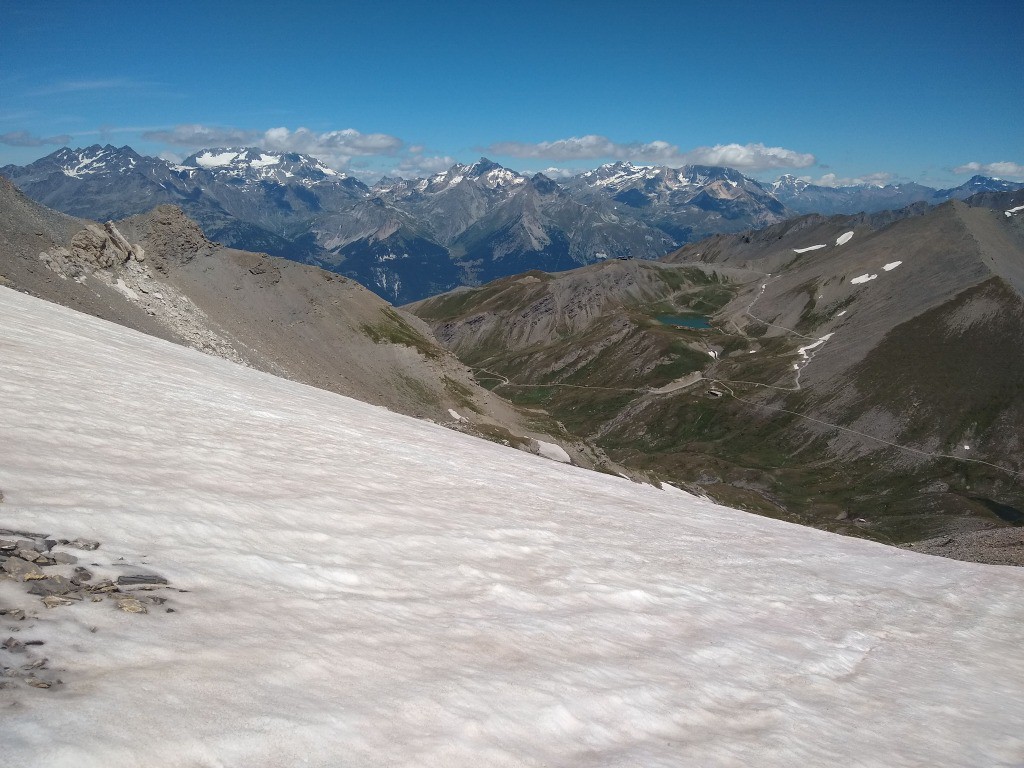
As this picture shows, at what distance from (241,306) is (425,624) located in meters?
79.7

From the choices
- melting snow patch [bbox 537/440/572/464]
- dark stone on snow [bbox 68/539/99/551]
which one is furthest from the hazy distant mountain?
dark stone on snow [bbox 68/539/99/551]

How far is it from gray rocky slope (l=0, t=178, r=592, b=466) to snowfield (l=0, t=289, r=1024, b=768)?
41517 millimetres

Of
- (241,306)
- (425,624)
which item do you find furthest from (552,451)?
(425,624)

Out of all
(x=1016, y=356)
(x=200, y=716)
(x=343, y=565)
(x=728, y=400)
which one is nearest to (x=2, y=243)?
(x=343, y=565)

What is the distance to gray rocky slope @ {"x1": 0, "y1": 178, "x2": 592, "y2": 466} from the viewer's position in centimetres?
5694

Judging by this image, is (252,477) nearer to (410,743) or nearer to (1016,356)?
(410,743)

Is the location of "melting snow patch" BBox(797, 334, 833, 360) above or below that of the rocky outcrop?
above

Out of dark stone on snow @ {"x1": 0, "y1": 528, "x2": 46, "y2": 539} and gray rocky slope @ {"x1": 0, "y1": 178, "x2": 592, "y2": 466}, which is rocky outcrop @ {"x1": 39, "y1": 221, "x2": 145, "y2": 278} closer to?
gray rocky slope @ {"x1": 0, "y1": 178, "x2": 592, "y2": 466}

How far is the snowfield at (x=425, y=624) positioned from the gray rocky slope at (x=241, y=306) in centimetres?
4152

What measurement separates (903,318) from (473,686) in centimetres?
20713

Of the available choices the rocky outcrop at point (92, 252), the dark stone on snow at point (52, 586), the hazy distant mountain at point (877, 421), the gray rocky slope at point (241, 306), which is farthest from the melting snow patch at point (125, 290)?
the hazy distant mountain at point (877, 421)

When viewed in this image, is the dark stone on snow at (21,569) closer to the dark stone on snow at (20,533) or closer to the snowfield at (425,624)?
the snowfield at (425,624)

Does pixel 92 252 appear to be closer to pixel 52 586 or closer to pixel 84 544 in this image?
pixel 84 544

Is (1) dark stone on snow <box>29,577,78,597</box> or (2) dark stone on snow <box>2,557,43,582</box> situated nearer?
(1) dark stone on snow <box>29,577,78,597</box>
